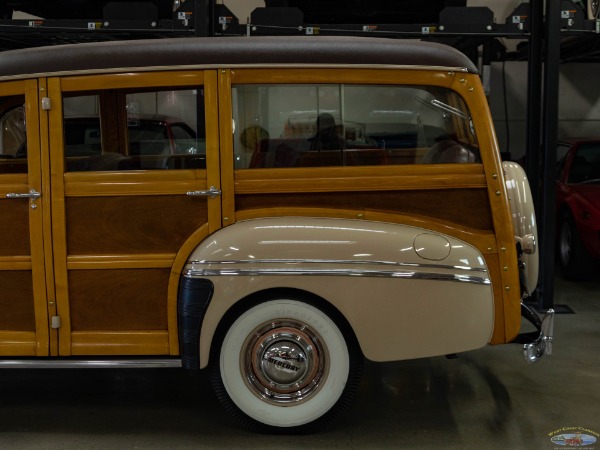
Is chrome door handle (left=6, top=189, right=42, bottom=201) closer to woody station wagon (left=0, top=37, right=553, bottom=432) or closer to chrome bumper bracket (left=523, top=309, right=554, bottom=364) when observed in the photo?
woody station wagon (left=0, top=37, right=553, bottom=432)

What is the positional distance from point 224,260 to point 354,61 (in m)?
1.15

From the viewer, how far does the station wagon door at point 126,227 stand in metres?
3.79

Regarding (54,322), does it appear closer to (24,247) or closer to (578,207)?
(24,247)

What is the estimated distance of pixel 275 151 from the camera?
3840 mm

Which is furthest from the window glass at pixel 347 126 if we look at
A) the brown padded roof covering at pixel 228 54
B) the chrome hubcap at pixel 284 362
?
the chrome hubcap at pixel 284 362

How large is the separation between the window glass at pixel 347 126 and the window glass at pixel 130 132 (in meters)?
0.27

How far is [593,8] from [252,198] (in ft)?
16.0

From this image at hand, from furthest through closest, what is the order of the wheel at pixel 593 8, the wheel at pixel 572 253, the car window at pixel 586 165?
the car window at pixel 586 165
the wheel at pixel 572 253
the wheel at pixel 593 8

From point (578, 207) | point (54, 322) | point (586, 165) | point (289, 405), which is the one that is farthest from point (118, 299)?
point (586, 165)

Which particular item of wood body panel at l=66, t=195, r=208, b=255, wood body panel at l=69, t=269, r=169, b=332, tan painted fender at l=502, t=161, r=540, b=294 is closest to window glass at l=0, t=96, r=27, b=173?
wood body panel at l=66, t=195, r=208, b=255

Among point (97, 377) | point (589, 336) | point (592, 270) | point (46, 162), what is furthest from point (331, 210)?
point (592, 270)

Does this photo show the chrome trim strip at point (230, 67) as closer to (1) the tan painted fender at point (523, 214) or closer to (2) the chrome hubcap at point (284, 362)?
(1) the tan painted fender at point (523, 214)

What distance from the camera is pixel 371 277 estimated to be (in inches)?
145

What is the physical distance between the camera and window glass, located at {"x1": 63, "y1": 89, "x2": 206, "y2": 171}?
3.87 metres
